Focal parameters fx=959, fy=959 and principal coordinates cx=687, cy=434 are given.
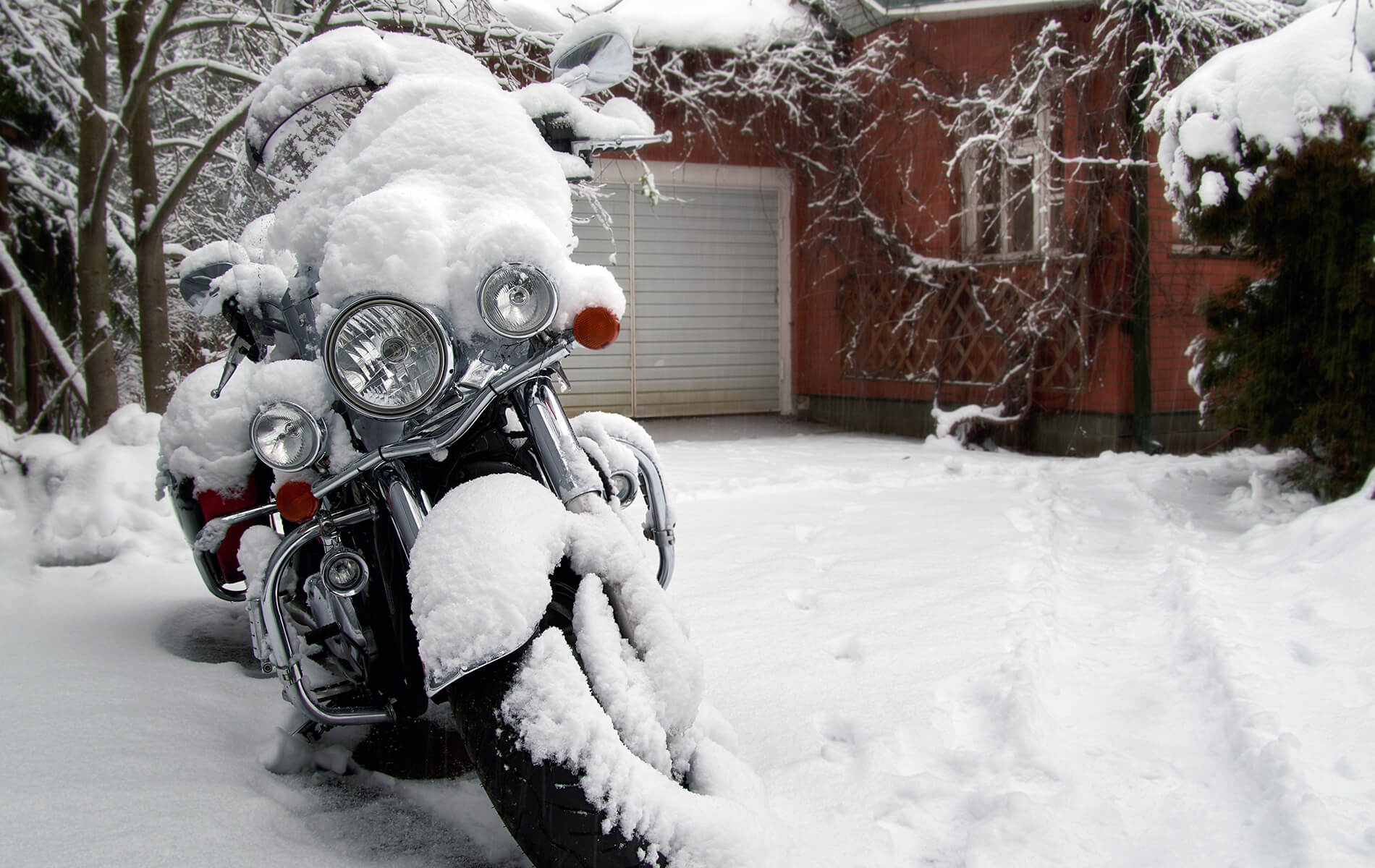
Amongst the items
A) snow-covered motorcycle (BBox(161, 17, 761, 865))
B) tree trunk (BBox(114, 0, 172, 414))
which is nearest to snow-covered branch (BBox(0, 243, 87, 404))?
tree trunk (BBox(114, 0, 172, 414))

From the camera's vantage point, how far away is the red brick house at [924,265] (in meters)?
7.70

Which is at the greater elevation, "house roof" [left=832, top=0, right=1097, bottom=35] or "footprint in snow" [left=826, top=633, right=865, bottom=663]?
"house roof" [left=832, top=0, right=1097, bottom=35]

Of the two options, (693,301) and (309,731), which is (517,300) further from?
(693,301)

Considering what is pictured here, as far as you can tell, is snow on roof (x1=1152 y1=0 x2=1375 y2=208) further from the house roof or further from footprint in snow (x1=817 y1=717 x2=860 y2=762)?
footprint in snow (x1=817 y1=717 x2=860 y2=762)

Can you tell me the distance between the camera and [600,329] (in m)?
1.78

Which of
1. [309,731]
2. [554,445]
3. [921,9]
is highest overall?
[921,9]

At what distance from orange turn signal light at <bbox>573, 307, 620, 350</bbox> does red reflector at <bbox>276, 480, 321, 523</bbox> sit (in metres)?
0.63

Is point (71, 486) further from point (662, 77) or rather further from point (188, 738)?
point (662, 77)

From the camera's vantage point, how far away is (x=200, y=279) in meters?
2.30

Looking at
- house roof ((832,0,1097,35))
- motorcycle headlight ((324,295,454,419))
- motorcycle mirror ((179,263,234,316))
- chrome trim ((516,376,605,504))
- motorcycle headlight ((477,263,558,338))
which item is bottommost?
chrome trim ((516,376,605,504))

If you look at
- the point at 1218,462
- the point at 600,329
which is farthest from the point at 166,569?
the point at 1218,462

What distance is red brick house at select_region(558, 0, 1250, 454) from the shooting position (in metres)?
7.70

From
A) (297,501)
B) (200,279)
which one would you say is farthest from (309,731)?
(200,279)

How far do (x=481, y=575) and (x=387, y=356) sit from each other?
0.48m
